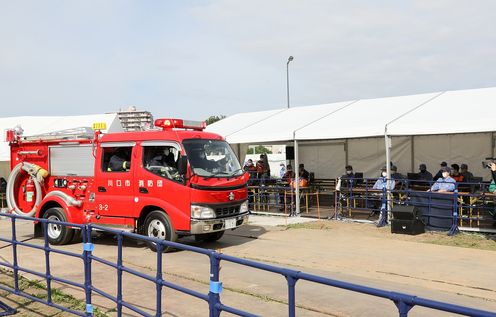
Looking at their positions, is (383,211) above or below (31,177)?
A: below

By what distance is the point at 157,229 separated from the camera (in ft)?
30.7

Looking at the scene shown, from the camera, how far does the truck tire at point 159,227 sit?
9.09 meters

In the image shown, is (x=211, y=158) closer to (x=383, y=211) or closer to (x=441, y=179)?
(x=383, y=211)

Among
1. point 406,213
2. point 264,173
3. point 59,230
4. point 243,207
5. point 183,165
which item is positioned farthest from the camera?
point 264,173

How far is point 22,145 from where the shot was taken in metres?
11.1

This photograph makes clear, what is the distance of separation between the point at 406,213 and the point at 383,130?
8.03 feet

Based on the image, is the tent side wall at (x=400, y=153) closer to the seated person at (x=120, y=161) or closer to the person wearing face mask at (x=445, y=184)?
the person wearing face mask at (x=445, y=184)

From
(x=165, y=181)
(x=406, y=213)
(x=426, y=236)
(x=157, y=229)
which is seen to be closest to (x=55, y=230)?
(x=157, y=229)

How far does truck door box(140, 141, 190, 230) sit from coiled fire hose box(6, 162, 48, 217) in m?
2.55

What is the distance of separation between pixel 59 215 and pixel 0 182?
11.3 metres

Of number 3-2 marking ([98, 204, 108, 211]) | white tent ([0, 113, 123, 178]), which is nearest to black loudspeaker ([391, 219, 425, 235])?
number 3-2 marking ([98, 204, 108, 211])

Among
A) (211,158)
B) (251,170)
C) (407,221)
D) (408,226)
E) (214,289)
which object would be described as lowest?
(408,226)

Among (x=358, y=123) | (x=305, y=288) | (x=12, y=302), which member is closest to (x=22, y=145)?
(x=12, y=302)

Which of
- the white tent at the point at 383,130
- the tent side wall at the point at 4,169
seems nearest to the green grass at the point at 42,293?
the white tent at the point at 383,130
